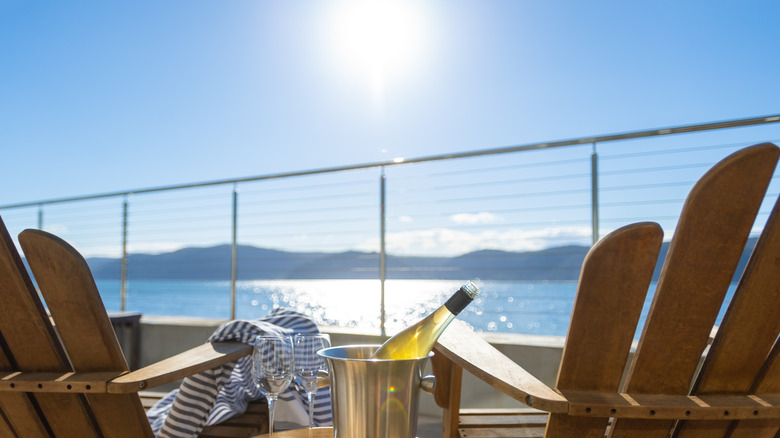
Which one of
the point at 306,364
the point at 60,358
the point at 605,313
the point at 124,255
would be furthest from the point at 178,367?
the point at 124,255

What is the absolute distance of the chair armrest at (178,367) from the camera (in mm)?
867

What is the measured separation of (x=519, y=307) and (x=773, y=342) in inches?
1460

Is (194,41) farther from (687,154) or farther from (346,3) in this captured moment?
(687,154)

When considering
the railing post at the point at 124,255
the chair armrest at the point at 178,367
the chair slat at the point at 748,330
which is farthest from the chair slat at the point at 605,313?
the railing post at the point at 124,255

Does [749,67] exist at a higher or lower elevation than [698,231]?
higher

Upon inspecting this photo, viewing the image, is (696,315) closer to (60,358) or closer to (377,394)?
(377,394)

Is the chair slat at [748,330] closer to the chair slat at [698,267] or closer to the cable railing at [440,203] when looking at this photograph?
the chair slat at [698,267]

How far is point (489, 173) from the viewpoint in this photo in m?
2.52

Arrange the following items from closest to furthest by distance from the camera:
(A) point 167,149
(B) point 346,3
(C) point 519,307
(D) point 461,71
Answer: (B) point 346,3, (D) point 461,71, (A) point 167,149, (C) point 519,307

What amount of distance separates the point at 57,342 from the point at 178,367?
0.21 metres

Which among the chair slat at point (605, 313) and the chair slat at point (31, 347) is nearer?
the chair slat at point (605, 313)

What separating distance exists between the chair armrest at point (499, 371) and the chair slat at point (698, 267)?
13 centimetres

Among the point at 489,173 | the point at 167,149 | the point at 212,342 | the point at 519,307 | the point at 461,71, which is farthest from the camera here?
the point at 519,307

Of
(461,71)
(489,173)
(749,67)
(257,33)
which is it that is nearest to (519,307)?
(749,67)
